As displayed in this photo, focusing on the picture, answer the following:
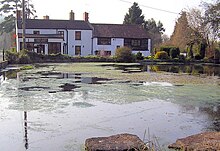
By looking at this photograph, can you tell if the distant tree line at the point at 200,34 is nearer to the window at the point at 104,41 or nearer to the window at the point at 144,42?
the window at the point at 144,42

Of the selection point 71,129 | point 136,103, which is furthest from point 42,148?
point 136,103

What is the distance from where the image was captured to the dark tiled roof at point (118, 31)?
57.2 metres

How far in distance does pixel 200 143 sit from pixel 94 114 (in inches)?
162

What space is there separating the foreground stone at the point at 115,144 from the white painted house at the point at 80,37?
46697 mm

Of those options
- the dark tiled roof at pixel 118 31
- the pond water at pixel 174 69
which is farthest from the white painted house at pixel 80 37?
the pond water at pixel 174 69

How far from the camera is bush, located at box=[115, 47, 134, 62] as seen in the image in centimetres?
4461

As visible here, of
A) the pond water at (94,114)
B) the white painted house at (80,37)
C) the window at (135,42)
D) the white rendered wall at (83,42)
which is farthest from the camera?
the window at (135,42)

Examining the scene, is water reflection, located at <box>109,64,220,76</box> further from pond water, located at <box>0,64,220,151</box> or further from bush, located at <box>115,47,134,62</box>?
pond water, located at <box>0,64,220,151</box>

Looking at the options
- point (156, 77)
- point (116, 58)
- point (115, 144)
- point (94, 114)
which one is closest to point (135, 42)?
point (116, 58)

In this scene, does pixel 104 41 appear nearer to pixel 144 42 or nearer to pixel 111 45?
pixel 111 45

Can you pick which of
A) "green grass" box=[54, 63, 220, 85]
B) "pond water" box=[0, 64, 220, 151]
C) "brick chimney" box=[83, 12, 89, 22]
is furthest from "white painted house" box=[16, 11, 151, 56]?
"pond water" box=[0, 64, 220, 151]

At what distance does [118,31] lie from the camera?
192 ft

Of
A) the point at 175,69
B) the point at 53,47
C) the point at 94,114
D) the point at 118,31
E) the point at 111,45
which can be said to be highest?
the point at 118,31

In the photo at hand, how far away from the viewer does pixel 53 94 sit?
45.8 ft
